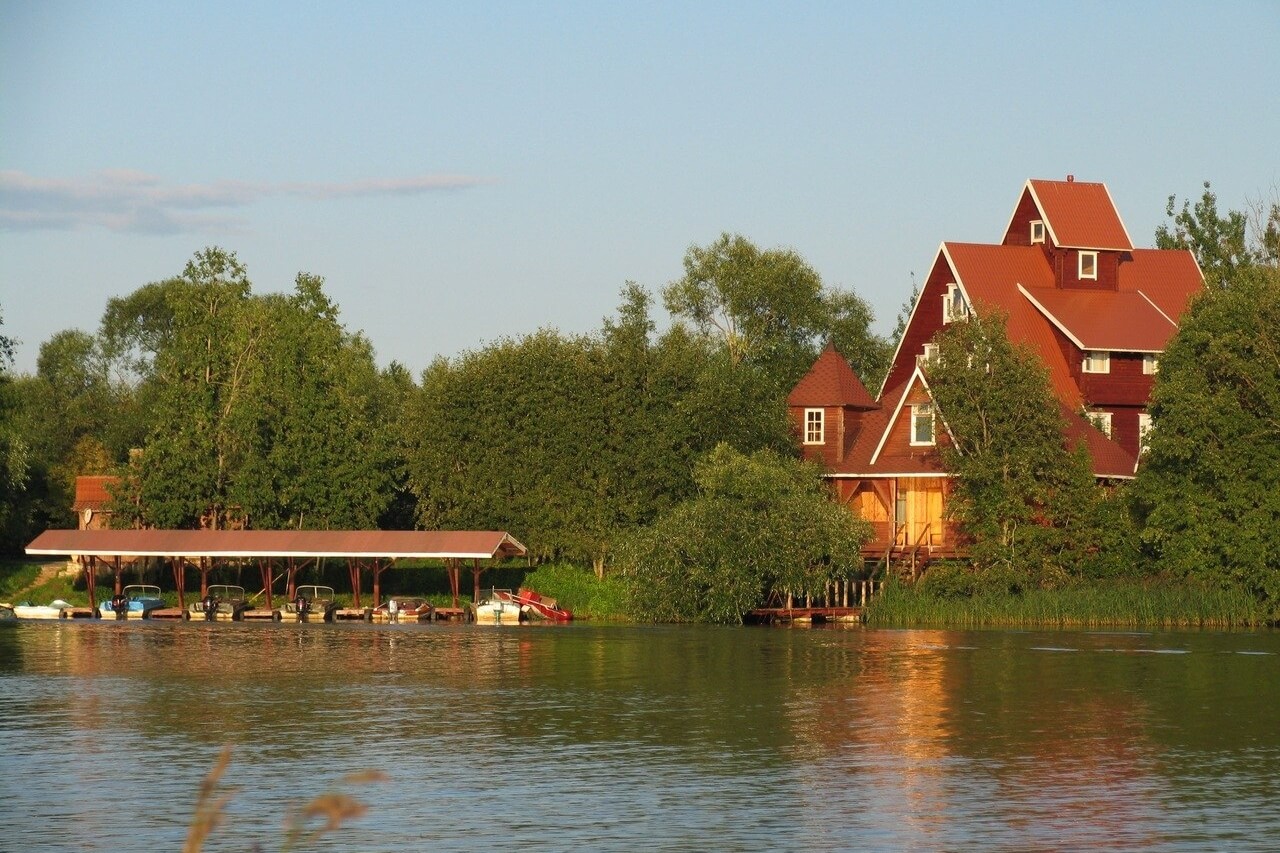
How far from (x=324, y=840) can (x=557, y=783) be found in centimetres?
570

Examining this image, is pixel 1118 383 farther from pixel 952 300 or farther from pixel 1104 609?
pixel 1104 609

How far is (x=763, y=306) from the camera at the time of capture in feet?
374

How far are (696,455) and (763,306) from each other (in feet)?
112

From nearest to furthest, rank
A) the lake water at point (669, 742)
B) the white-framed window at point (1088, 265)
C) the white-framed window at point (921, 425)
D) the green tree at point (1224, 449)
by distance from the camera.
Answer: the lake water at point (669, 742), the green tree at point (1224, 449), the white-framed window at point (921, 425), the white-framed window at point (1088, 265)

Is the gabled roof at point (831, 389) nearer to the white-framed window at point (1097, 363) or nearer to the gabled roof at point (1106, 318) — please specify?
the gabled roof at point (1106, 318)

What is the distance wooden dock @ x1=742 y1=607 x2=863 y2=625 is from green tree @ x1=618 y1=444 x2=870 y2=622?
72 centimetres

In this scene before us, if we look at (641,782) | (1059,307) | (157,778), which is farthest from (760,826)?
(1059,307)

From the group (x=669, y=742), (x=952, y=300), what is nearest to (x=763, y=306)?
(x=952, y=300)

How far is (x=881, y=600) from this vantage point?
238 feet

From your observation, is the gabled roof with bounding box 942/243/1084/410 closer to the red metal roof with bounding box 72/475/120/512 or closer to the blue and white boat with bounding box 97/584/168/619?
the blue and white boat with bounding box 97/584/168/619

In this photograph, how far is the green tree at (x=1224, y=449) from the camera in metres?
66.8

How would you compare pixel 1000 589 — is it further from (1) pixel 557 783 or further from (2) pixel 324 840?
(2) pixel 324 840

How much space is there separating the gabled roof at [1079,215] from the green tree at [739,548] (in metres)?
22.1

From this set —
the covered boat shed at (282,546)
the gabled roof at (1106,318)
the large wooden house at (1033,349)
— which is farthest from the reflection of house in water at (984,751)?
the gabled roof at (1106,318)
